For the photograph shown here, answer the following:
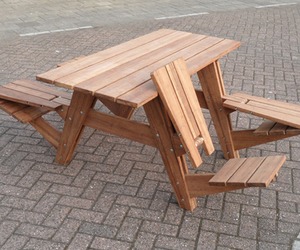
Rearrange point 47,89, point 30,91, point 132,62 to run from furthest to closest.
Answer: point 47,89 → point 30,91 → point 132,62

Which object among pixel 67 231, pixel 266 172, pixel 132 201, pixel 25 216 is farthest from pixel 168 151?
pixel 25 216

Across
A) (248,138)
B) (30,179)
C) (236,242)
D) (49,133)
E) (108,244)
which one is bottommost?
(236,242)

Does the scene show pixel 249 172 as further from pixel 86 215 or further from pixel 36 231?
pixel 36 231

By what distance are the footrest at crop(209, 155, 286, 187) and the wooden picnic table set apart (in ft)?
1.05

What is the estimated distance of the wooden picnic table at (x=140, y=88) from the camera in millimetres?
2711

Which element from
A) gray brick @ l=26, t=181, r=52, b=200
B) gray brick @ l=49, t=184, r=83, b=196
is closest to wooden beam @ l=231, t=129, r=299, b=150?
gray brick @ l=49, t=184, r=83, b=196

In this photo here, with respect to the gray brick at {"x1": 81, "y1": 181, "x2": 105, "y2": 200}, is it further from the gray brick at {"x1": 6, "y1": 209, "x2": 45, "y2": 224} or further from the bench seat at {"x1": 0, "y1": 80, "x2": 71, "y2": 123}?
the bench seat at {"x1": 0, "y1": 80, "x2": 71, "y2": 123}

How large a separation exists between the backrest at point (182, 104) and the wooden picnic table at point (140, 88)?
0.09m

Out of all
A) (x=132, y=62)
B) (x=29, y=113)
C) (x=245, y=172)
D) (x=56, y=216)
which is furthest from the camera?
(x=29, y=113)

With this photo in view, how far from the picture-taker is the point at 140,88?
8.71 feet

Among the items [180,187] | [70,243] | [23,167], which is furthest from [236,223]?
[23,167]

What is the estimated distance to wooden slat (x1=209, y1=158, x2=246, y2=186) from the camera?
261 centimetres

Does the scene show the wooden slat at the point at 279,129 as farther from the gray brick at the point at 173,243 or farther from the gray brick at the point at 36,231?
the gray brick at the point at 36,231

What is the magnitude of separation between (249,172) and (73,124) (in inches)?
57.5
